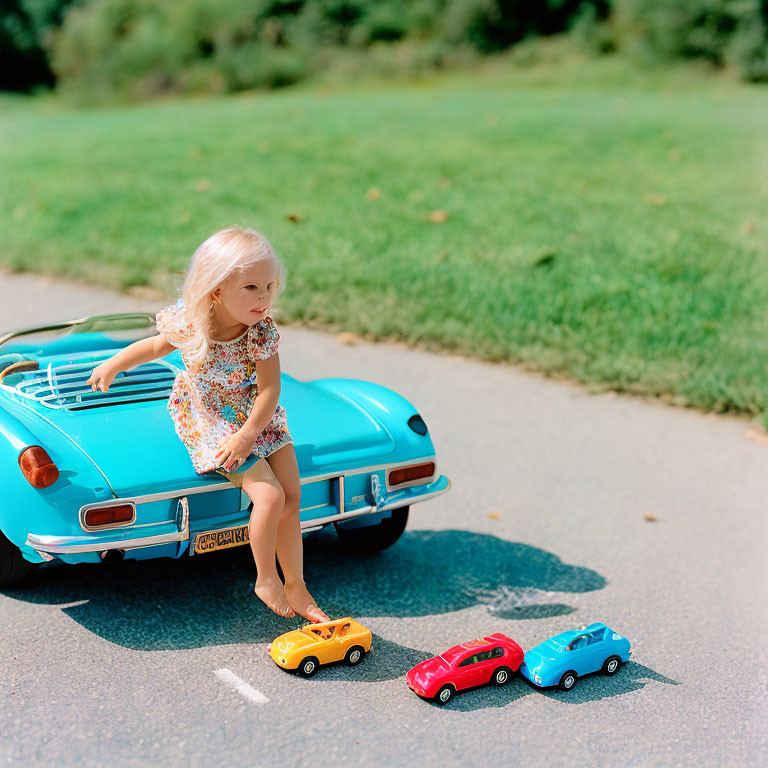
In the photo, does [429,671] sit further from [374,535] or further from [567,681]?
[374,535]

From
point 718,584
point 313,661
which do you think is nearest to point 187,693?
point 313,661

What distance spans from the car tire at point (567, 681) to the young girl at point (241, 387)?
822 mm

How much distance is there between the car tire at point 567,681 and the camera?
3.39m

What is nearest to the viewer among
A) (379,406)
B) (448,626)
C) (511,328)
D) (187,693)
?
(187,693)

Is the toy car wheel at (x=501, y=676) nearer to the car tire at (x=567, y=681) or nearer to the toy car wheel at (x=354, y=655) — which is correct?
the car tire at (x=567, y=681)

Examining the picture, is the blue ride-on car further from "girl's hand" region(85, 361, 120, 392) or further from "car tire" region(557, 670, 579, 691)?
"car tire" region(557, 670, 579, 691)

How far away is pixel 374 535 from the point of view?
4.32 metres

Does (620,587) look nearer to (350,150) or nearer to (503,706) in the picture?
(503,706)

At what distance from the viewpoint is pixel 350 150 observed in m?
13.4

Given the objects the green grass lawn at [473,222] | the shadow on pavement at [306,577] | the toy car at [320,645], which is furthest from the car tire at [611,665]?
the green grass lawn at [473,222]

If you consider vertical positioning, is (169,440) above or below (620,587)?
above

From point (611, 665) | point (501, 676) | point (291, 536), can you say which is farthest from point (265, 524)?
point (611, 665)

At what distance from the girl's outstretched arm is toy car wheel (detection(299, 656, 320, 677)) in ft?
3.76

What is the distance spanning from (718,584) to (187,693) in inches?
89.0
